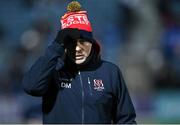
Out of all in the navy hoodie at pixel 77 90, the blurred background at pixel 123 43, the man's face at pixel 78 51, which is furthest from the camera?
the blurred background at pixel 123 43

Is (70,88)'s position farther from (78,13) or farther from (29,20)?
(29,20)

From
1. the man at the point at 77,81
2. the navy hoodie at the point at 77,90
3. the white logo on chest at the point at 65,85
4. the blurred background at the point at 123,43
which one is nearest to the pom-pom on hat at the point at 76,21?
the man at the point at 77,81

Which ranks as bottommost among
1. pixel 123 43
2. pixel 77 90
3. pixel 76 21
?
pixel 77 90

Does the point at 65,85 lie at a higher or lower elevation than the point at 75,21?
lower

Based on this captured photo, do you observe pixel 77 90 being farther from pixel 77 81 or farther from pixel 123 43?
pixel 123 43

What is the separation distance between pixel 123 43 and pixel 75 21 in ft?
29.1

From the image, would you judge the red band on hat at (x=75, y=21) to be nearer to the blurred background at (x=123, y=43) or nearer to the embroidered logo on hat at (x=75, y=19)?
the embroidered logo on hat at (x=75, y=19)

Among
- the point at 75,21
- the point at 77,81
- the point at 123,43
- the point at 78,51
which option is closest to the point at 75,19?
the point at 75,21

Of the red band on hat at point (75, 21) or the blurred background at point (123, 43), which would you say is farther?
the blurred background at point (123, 43)

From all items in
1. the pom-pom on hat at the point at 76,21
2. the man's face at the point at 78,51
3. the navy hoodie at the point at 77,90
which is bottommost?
the navy hoodie at the point at 77,90

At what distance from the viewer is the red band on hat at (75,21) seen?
172 inches

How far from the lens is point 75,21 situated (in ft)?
14.4

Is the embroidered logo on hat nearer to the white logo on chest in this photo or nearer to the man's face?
the man's face

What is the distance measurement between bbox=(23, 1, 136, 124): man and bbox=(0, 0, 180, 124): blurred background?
7226 millimetres
